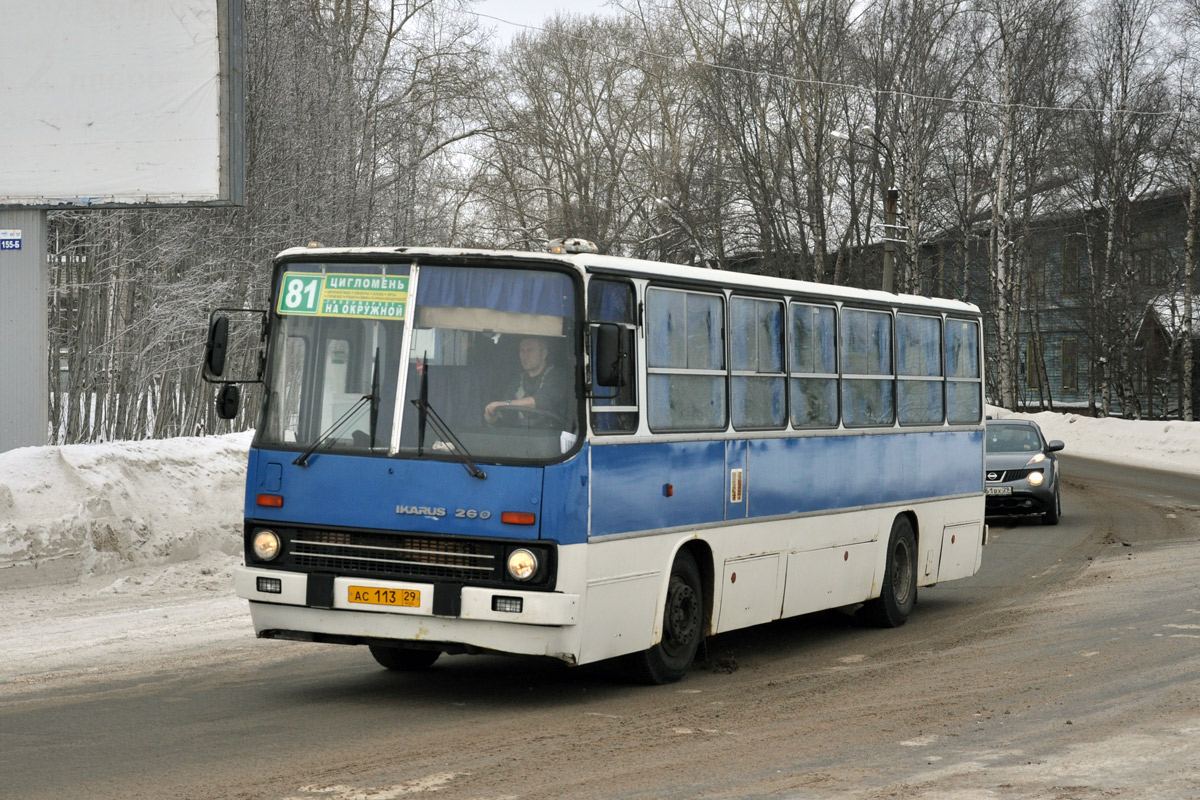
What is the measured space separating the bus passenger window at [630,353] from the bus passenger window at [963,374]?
5827 millimetres

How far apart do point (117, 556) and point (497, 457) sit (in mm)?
7357

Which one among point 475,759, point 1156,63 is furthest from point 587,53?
point 475,759

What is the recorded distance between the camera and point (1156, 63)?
50812 mm

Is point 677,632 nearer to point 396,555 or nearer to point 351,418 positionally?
point 396,555

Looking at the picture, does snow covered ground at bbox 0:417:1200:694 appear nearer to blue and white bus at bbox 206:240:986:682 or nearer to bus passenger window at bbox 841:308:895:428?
blue and white bus at bbox 206:240:986:682

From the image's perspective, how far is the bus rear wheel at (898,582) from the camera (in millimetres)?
12992

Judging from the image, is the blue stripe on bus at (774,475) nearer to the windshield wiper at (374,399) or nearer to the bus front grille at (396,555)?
the bus front grille at (396,555)

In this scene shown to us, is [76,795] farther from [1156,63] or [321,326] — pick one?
[1156,63]

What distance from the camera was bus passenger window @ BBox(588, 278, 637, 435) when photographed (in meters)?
8.92

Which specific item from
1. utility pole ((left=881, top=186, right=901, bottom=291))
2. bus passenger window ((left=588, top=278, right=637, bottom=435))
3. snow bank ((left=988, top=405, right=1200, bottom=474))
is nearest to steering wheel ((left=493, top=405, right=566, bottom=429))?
bus passenger window ((left=588, top=278, right=637, bottom=435))

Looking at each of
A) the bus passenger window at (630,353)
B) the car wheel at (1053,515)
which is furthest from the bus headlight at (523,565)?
the car wheel at (1053,515)

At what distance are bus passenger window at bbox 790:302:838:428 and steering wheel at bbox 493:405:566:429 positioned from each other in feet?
10.1

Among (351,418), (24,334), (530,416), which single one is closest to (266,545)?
(351,418)

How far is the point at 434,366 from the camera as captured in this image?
8891 mm
